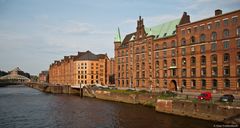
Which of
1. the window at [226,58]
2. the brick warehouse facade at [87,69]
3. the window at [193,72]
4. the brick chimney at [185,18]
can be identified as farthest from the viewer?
the brick warehouse facade at [87,69]

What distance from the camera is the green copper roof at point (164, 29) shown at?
89875 mm

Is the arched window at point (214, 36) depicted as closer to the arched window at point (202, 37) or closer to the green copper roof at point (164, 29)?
the arched window at point (202, 37)

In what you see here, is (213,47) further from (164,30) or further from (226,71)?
(164,30)

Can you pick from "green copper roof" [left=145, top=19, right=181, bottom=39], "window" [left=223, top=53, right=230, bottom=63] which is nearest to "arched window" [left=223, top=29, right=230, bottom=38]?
"window" [left=223, top=53, right=230, bottom=63]

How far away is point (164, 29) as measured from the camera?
94.4 meters

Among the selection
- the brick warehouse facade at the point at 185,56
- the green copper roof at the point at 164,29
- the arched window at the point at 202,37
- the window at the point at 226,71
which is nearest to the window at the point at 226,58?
the brick warehouse facade at the point at 185,56

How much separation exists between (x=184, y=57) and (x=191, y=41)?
5.24 m

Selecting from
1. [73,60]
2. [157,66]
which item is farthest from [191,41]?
[73,60]

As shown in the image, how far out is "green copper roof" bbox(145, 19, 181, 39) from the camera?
89.9m

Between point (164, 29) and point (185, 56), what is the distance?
1784 centimetres

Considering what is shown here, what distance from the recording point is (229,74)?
67.9m

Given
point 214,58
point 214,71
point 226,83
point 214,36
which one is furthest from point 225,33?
point 226,83

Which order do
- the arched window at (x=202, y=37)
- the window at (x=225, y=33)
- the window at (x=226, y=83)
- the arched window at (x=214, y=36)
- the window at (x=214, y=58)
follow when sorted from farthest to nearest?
1. the arched window at (x=202, y=37)
2. the arched window at (x=214, y=36)
3. the window at (x=214, y=58)
4. the window at (x=225, y=33)
5. the window at (x=226, y=83)

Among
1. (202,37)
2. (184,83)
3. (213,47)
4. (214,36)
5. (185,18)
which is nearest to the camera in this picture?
(214,36)
